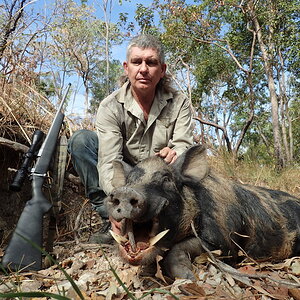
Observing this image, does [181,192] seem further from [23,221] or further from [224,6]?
[224,6]

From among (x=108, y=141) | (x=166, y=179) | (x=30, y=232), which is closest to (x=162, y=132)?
(x=108, y=141)

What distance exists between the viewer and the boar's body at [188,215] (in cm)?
230

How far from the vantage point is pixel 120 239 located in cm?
235

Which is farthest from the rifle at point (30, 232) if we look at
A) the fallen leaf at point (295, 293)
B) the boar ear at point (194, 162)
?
the fallen leaf at point (295, 293)

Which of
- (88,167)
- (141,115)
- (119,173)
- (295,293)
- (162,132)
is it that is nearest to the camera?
(295,293)

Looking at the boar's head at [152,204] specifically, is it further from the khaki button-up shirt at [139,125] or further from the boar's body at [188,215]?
the khaki button-up shirt at [139,125]

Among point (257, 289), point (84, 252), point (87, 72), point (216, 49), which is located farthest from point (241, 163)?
point (87, 72)

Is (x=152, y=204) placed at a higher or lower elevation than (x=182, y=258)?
higher

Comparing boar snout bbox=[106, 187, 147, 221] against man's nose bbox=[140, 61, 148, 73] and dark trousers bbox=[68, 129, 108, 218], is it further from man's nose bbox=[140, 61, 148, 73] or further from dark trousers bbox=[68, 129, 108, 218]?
dark trousers bbox=[68, 129, 108, 218]

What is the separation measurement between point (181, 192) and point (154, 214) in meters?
0.62

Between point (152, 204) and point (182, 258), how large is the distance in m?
0.56

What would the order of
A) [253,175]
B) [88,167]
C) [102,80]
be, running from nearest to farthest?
[88,167], [253,175], [102,80]

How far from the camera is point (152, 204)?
7.59 ft

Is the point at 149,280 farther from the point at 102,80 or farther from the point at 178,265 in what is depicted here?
the point at 102,80
